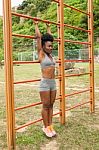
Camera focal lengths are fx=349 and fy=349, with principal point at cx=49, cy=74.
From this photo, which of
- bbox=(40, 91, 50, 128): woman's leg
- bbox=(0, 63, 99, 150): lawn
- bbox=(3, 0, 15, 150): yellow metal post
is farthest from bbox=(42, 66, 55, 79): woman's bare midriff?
bbox=(0, 63, 99, 150): lawn

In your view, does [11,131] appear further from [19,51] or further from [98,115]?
[19,51]

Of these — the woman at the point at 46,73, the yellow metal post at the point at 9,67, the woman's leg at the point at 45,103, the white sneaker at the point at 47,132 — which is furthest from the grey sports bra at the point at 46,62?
the white sneaker at the point at 47,132

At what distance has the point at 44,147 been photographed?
400cm

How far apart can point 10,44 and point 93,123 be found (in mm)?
1944

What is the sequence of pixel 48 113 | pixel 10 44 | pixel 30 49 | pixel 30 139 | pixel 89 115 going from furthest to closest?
pixel 30 49
pixel 89 115
pixel 48 113
pixel 30 139
pixel 10 44

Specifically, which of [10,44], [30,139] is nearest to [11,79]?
[10,44]

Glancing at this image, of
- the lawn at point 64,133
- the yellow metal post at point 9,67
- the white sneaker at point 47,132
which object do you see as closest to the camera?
the yellow metal post at point 9,67

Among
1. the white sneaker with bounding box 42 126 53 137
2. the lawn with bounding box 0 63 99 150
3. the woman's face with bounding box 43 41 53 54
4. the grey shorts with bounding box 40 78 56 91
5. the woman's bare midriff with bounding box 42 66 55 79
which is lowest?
the lawn with bounding box 0 63 99 150

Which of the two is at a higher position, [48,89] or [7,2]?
[7,2]


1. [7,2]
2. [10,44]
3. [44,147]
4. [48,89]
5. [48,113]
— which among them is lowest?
[44,147]

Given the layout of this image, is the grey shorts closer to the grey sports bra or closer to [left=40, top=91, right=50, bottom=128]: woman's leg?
[left=40, top=91, right=50, bottom=128]: woman's leg

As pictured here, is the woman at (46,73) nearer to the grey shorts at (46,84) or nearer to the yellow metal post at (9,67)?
the grey shorts at (46,84)

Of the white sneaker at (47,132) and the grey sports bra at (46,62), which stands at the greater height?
the grey sports bra at (46,62)

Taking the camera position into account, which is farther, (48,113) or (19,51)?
(19,51)
